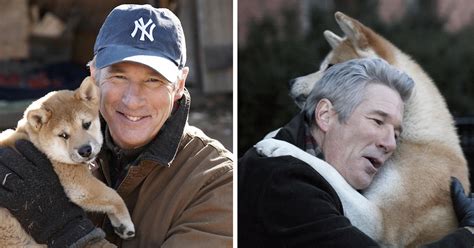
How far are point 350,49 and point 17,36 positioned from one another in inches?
156

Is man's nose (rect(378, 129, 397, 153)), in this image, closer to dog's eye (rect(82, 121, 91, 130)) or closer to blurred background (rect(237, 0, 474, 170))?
blurred background (rect(237, 0, 474, 170))

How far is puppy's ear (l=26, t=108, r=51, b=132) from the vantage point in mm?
2621

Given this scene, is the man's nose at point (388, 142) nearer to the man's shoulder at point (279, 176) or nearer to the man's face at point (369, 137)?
the man's face at point (369, 137)

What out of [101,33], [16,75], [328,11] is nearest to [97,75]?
[101,33]

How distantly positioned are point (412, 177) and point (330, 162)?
0.25 metres

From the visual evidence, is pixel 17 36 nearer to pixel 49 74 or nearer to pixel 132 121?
pixel 49 74

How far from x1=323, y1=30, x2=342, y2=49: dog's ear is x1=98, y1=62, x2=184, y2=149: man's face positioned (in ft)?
1.77

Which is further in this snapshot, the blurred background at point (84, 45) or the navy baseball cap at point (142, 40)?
the blurred background at point (84, 45)

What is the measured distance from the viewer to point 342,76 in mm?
2742

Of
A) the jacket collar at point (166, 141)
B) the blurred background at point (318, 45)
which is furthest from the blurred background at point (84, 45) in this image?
the jacket collar at point (166, 141)

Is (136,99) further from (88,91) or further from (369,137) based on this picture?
(369,137)

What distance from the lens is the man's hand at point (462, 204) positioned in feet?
8.63

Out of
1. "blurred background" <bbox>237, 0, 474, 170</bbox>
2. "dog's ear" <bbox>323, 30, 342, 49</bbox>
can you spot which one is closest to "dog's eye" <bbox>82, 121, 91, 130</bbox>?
"blurred background" <bbox>237, 0, 474, 170</bbox>

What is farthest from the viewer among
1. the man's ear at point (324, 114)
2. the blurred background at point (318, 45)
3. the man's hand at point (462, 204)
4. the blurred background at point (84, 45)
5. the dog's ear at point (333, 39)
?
the blurred background at point (84, 45)
